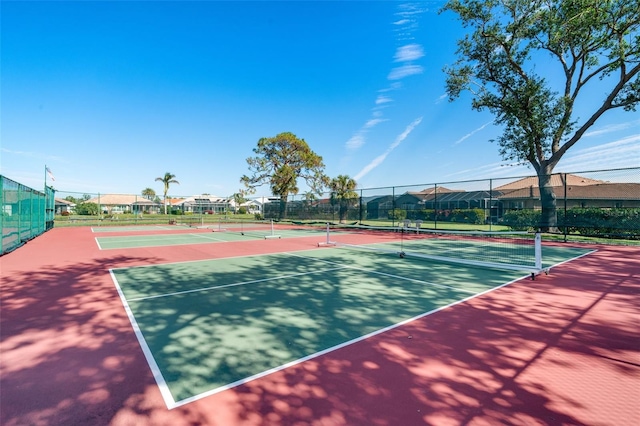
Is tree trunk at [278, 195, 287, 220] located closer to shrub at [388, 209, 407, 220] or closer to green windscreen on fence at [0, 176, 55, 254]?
shrub at [388, 209, 407, 220]

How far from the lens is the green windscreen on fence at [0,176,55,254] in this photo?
10.2 meters

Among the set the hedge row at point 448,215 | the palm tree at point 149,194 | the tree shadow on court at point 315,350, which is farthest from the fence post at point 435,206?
the palm tree at point 149,194

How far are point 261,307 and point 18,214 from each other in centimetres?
1431

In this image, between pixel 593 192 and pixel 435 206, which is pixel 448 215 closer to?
pixel 435 206

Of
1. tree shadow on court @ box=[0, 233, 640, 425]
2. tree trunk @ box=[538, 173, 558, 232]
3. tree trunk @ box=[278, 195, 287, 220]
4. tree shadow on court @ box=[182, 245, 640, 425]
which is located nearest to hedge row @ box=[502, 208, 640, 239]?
tree trunk @ box=[538, 173, 558, 232]

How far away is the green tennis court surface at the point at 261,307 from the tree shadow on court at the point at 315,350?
0.10 ft

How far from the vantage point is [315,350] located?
3.33m

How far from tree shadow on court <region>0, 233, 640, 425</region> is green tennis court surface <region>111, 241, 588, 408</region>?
3 centimetres

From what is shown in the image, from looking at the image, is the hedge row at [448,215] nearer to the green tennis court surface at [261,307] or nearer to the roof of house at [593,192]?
the roof of house at [593,192]

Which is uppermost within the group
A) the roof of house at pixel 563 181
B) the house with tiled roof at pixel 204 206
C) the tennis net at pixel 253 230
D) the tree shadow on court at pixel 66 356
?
the roof of house at pixel 563 181

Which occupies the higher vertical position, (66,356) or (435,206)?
(435,206)

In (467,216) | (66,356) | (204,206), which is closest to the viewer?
(66,356)

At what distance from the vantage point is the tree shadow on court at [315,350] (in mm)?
2385

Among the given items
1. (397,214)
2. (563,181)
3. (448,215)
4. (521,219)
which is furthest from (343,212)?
(563,181)
